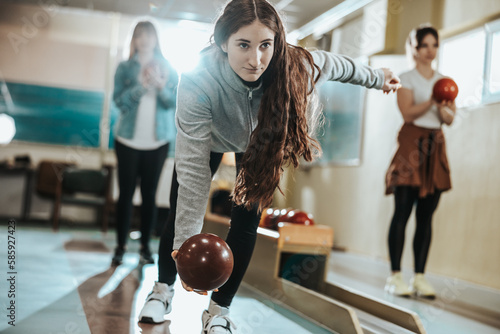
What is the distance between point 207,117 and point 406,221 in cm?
180

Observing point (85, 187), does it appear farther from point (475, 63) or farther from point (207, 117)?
point (207, 117)

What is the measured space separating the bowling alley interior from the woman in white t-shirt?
0.25 feet

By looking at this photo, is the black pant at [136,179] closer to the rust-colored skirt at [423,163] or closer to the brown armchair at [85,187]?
the rust-colored skirt at [423,163]

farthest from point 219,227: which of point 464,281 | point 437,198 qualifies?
point 464,281

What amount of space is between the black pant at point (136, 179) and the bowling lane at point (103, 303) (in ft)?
0.92

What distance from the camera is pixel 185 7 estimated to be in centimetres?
564

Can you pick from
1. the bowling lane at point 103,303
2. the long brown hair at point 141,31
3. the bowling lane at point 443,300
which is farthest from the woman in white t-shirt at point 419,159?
the long brown hair at point 141,31

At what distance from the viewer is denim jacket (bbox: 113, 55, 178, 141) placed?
3020mm

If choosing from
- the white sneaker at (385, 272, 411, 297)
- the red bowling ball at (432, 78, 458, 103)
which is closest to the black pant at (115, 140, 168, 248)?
the white sneaker at (385, 272, 411, 297)

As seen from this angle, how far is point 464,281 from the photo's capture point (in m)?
3.78

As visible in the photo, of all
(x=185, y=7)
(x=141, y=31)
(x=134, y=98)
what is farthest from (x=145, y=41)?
(x=185, y=7)

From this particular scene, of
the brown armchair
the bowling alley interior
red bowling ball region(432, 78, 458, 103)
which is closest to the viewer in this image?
the bowling alley interior

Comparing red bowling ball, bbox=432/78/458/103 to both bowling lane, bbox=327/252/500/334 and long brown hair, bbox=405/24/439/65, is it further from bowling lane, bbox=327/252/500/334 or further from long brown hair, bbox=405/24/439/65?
bowling lane, bbox=327/252/500/334

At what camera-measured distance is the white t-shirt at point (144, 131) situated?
299 cm
